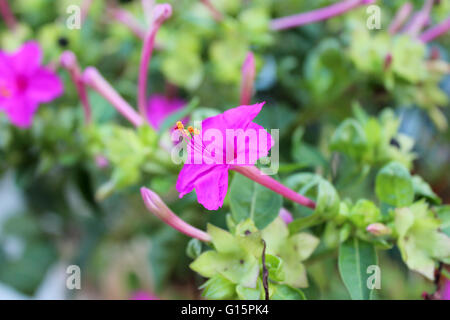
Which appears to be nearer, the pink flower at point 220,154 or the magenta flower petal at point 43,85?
the pink flower at point 220,154

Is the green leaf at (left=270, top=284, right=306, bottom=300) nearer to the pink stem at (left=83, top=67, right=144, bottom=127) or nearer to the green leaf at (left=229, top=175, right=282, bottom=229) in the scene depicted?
the green leaf at (left=229, top=175, right=282, bottom=229)

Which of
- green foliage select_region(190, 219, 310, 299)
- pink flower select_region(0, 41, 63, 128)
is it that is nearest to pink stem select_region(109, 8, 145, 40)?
pink flower select_region(0, 41, 63, 128)

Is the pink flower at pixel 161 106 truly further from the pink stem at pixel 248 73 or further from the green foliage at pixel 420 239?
the green foliage at pixel 420 239

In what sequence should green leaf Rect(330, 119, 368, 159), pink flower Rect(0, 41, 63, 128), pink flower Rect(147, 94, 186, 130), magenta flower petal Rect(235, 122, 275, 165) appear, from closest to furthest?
magenta flower petal Rect(235, 122, 275, 165) < green leaf Rect(330, 119, 368, 159) < pink flower Rect(0, 41, 63, 128) < pink flower Rect(147, 94, 186, 130)

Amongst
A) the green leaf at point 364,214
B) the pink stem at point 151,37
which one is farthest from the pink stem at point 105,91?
the green leaf at point 364,214

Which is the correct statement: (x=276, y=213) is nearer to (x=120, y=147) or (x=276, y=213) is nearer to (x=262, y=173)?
(x=262, y=173)

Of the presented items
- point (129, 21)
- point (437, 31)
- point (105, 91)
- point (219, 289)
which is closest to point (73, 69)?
point (105, 91)
